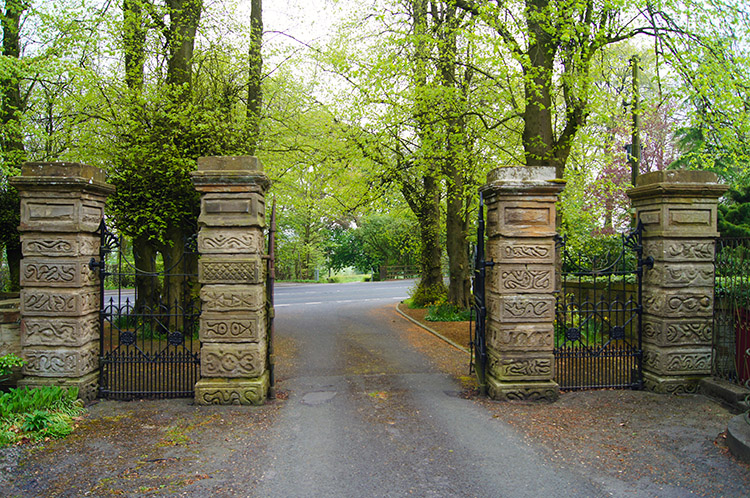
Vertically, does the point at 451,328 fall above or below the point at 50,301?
below

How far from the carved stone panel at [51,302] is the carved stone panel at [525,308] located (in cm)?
510

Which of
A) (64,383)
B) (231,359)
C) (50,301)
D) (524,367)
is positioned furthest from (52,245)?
(524,367)

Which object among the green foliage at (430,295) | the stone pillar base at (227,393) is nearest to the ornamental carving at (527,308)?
the stone pillar base at (227,393)

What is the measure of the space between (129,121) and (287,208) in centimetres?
2156

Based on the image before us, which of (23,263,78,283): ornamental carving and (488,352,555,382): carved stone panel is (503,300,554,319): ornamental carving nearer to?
(488,352,555,382): carved stone panel

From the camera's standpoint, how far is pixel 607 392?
639cm

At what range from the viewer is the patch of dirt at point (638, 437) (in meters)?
4.08

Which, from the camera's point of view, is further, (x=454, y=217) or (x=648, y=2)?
(x=454, y=217)

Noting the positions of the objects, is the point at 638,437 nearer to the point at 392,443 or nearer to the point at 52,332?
the point at 392,443

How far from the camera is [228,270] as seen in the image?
5918 millimetres

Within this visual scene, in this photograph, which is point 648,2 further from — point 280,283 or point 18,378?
point 280,283

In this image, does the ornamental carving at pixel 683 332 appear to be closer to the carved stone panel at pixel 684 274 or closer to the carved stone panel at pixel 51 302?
the carved stone panel at pixel 684 274

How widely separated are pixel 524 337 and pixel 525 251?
1.07 m

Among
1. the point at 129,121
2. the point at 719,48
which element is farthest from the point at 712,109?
the point at 129,121
